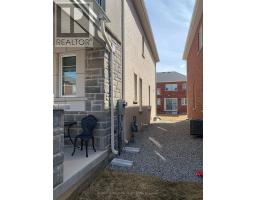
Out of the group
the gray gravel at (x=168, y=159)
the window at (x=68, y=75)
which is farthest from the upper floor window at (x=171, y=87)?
the window at (x=68, y=75)

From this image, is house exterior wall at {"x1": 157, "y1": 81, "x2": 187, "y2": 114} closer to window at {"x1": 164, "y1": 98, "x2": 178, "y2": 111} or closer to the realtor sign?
window at {"x1": 164, "y1": 98, "x2": 178, "y2": 111}

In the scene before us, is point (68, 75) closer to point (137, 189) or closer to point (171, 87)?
Answer: point (137, 189)

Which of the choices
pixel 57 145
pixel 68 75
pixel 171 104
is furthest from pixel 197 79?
pixel 171 104

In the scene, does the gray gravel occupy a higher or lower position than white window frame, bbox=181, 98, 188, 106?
lower

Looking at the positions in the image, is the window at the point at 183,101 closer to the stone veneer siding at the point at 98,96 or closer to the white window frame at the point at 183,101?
the white window frame at the point at 183,101

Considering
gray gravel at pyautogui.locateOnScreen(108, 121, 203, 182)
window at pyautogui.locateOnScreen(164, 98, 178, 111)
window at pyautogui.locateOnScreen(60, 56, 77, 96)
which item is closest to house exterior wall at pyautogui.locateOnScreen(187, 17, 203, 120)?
gray gravel at pyautogui.locateOnScreen(108, 121, 203, 182)

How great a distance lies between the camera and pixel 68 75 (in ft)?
19.4

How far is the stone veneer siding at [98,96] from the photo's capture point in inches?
211

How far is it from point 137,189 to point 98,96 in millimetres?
2525

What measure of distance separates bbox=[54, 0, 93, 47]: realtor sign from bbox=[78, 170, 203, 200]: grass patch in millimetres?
3086

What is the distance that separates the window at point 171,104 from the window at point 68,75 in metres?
29.0

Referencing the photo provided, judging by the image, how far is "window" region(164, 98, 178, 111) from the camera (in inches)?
1326
